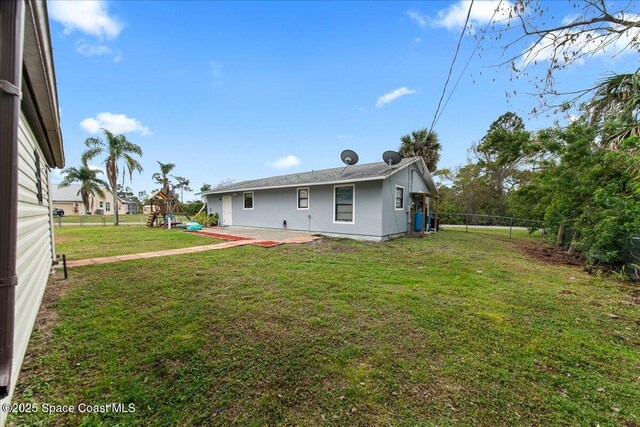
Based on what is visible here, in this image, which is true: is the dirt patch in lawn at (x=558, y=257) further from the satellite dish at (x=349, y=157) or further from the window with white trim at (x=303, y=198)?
the window with white trim at (x=303, y=198)

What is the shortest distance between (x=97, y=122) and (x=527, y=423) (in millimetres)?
26369

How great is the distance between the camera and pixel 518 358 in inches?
103

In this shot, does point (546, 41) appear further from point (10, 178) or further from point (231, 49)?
point (231, 49)

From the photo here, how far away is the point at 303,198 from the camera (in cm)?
1198

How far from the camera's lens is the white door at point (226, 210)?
52.3 ft

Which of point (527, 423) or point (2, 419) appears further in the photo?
point (527, 423)

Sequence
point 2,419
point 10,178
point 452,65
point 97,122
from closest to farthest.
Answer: point 10,178
point 2,419
point 452,65
point 97,122

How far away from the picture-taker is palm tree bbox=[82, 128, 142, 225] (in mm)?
18781

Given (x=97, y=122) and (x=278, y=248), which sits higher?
(x=97, y=122)

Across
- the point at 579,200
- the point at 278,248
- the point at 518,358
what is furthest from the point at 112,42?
the point at 579,200

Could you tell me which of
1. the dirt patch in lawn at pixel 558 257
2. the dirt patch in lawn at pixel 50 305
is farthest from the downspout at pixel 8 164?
the dirt patch in lawn at pixel 558 257

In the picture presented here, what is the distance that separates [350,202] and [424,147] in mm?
12013

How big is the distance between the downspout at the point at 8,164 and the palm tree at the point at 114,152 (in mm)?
21631

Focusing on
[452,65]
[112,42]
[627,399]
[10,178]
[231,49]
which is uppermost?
[231,49]
